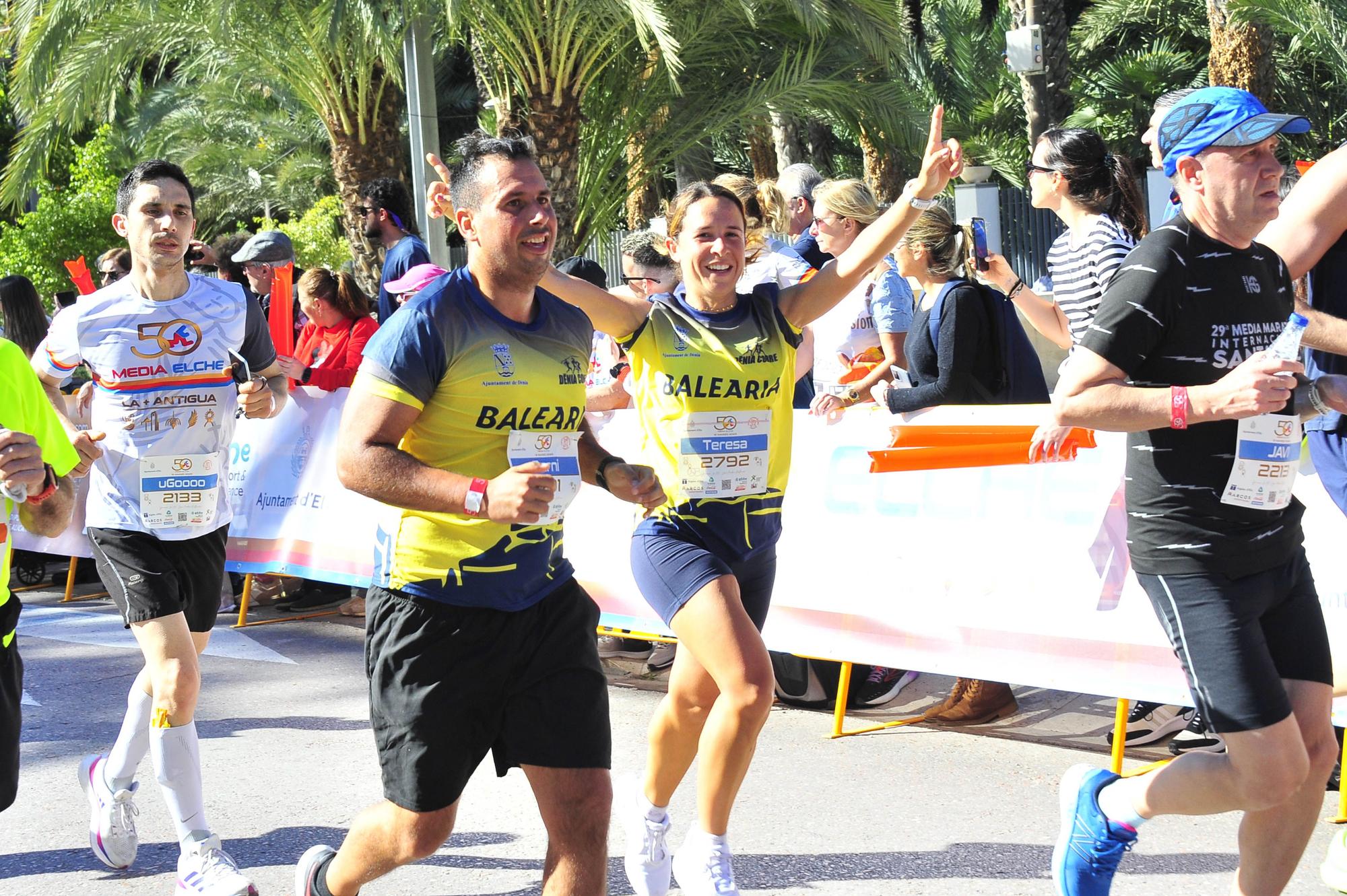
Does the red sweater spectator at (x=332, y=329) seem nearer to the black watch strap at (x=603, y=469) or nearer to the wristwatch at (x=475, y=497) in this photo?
the black watch strap at (x=603, y=469)

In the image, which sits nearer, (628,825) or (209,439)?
(628,825)

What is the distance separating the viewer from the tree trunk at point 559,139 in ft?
42.5

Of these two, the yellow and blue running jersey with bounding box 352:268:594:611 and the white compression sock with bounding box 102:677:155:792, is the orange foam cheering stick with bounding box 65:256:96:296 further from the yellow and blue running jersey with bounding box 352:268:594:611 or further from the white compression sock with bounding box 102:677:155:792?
the yellow and blue running jersey with bounding box 352:268:594:611

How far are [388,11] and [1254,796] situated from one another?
10738 mm

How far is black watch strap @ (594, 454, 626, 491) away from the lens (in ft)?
11.9

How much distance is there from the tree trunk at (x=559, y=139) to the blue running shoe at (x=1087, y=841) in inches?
381

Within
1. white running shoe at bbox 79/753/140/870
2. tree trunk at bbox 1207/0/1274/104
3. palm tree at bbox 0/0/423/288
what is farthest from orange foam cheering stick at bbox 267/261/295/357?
tree trunk at bbox 1207/0/1274/104

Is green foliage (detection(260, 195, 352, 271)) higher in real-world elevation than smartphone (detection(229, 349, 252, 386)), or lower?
higher

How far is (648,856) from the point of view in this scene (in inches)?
166

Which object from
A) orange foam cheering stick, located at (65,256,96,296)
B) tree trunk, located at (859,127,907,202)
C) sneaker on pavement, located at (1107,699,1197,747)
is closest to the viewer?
sneaker on pavement, located at (1107,699,1197,747)

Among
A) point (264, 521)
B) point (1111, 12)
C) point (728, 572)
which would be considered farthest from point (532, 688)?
point (1111, 12)

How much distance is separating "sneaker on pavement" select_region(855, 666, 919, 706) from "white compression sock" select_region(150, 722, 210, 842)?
2.95 meters

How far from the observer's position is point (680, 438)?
4328 mm

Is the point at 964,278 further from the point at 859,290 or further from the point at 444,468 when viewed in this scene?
the point at 444,468
